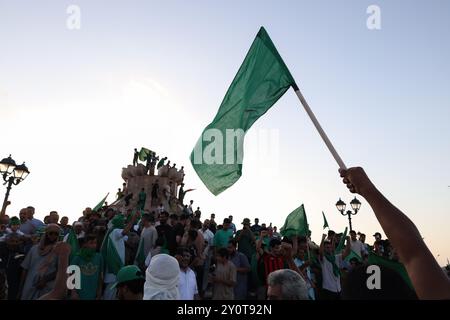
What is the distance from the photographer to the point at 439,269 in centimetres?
137

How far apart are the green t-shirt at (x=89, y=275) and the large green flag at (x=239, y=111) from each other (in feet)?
12.2

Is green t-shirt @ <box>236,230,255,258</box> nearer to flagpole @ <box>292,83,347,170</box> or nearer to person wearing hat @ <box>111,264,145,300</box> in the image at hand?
person wearing hat @ <box>111,264,145,300</box>

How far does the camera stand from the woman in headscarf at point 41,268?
5.77 metres

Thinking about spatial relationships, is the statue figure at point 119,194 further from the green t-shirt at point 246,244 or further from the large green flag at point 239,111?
the large green flag at point 239,111

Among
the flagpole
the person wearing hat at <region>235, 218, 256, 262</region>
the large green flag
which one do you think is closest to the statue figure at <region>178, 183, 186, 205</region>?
the person wearing hat at <region>235, 218, 256, 262</region>

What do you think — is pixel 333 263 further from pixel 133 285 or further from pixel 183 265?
pixel 133 285

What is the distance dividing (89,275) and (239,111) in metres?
4.52

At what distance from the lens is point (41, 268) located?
19.3 feet

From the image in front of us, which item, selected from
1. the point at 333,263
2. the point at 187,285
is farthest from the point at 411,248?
the point at 333,263
